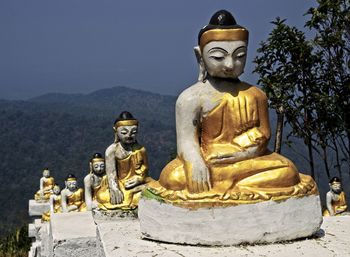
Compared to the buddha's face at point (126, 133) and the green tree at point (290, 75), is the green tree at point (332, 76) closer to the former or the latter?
the green tree at point (290, 75)

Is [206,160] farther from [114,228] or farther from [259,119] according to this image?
[114,228]

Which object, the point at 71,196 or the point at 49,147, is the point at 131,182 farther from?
the point at 49,147

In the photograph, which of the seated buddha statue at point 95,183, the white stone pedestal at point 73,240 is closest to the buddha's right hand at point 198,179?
the white stone pedestal at point 73,240

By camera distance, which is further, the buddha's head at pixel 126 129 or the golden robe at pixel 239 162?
the buddha's head at pixel 126 129

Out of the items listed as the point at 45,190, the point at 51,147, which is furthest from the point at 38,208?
the point at 51,147

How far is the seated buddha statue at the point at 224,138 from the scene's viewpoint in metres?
4.38

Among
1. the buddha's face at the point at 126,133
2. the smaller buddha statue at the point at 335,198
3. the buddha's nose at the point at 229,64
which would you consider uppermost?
the buddha's nose at the point at 229,64

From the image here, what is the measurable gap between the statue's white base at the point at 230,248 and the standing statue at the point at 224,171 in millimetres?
66

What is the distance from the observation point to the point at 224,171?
441cm

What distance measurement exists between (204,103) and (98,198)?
285 cm

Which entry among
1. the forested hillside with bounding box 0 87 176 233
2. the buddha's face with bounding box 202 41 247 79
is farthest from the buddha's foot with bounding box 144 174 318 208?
the forested hillside with bounding box 0 87 176 233

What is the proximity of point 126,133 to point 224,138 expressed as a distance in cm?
263

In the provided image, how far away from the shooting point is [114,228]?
16.7ft

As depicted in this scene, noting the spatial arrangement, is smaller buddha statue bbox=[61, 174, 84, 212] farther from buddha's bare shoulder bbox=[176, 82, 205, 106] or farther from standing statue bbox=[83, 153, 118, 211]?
buddha's bare shoulder bbox=[176, 82, 205, 106]
